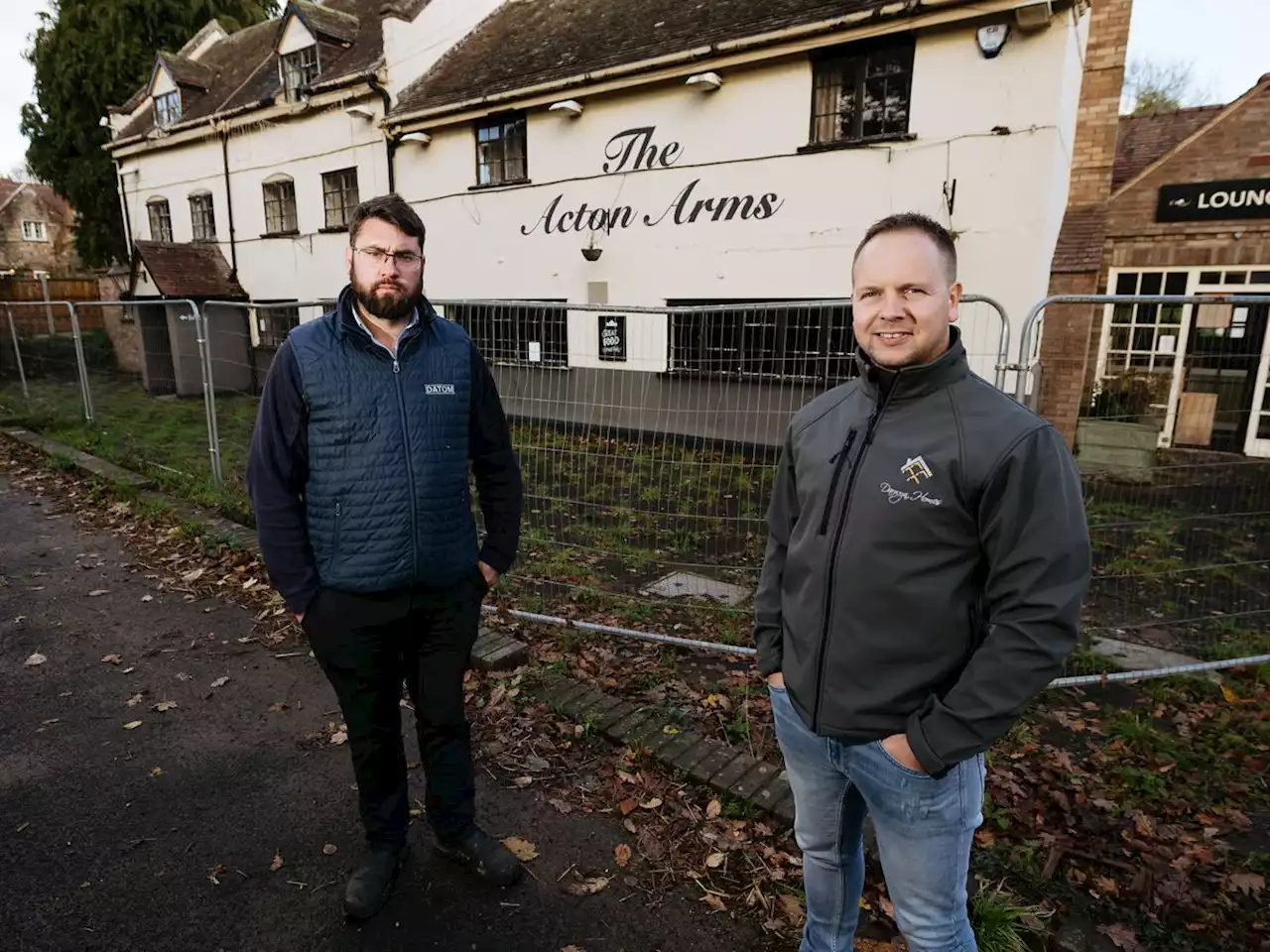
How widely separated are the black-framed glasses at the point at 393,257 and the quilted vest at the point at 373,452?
0.52 feet

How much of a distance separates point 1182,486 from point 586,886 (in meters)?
3.88

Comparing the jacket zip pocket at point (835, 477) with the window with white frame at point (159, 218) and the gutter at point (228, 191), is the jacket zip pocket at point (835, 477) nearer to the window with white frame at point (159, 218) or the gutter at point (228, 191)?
the gutter at point (228, 191)

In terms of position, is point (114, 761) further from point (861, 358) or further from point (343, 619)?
point (861, 358)

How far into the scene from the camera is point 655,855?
9.55 feet

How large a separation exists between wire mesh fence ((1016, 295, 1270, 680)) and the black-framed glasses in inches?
116

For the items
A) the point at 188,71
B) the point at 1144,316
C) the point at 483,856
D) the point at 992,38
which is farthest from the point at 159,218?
the point at 1144,316

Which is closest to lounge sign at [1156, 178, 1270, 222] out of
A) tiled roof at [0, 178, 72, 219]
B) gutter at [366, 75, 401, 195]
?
gutter at [366, 75, 401, 195]

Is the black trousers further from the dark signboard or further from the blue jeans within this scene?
the dark signboard

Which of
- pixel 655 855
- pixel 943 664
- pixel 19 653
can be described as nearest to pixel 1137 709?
pixel 655 855

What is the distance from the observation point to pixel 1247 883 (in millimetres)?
2729

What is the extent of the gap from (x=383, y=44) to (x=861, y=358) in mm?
16023

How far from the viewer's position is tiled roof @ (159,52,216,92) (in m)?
19.2

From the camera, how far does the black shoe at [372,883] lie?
258 centimetres

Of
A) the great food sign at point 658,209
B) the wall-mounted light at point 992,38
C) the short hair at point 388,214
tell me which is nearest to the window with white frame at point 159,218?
the great food sign at point 658,209
